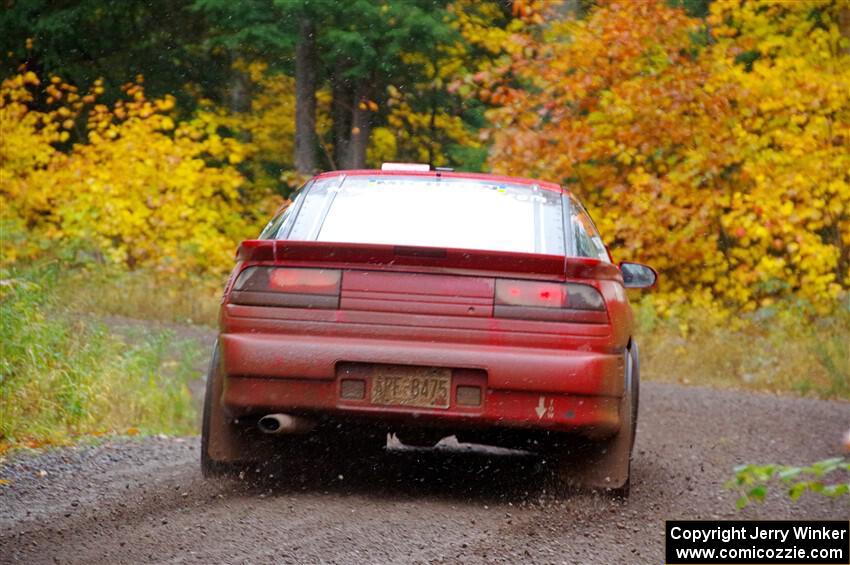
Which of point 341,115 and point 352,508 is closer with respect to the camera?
point 352,508

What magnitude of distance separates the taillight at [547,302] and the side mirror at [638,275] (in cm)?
135

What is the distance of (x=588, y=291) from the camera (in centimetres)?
568

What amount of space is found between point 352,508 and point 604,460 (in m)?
1.17

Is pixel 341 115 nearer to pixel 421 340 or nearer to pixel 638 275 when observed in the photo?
pixel 638 275

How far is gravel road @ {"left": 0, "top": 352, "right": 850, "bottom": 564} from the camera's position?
478cm

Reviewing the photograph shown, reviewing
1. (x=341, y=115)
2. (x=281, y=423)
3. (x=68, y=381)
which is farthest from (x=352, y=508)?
(x=341, y=115)

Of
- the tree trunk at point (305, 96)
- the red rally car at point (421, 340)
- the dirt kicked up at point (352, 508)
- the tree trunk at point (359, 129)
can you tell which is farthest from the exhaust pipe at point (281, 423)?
the tree trunk at point (359, 129)

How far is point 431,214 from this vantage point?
629 centimetres

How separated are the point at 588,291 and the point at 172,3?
1004 inches

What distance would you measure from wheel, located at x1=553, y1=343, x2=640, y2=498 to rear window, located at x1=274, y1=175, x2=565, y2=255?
76 centimetres

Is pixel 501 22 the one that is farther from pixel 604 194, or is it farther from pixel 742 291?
pixel 742 291

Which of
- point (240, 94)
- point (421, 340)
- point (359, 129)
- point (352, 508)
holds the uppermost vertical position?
point (421, 340)

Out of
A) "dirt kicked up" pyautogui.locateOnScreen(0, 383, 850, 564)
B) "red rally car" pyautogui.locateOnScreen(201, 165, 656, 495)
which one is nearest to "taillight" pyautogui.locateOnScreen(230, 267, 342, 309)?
"red rally car" pyautogui.locateOnScreen(201, 165, 656, 495)

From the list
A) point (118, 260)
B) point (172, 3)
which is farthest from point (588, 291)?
point (172, 3)
